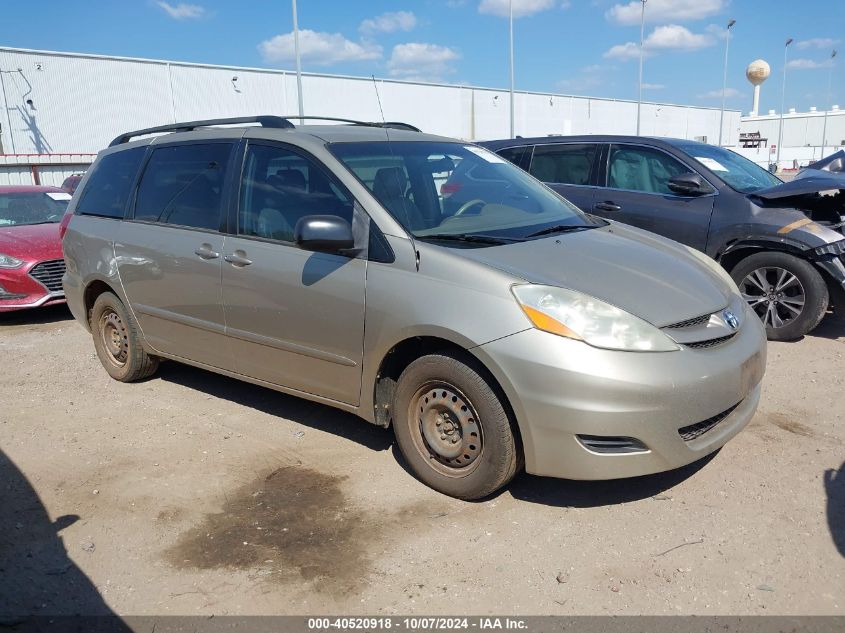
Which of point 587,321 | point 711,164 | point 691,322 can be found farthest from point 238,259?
point 711,164

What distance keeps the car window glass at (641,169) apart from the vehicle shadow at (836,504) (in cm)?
358

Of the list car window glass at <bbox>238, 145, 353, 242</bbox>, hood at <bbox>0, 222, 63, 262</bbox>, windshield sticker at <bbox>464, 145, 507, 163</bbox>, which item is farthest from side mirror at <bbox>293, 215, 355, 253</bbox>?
hood at <bbox>0, 222, 63, 262</bbox>

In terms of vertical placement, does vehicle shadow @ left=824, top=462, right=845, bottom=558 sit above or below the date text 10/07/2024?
above

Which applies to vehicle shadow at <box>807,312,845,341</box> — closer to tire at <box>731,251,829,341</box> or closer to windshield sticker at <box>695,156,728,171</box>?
tire at <box>731,251,829,341</box>

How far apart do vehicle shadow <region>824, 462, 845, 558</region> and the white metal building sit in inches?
1177

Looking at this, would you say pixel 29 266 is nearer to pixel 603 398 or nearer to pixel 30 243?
pixel 30 243

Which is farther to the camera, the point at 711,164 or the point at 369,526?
the point at 711,164

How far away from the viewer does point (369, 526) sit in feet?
10.8

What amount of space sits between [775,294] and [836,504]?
3123 mm

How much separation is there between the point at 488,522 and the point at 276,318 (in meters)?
1.65

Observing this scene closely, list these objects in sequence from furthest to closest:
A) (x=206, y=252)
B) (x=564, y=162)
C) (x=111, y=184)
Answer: (x=564, y=162)
(x=111, y=184)
(x=206, y=252)

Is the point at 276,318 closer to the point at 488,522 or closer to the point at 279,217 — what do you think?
the point at 279,217

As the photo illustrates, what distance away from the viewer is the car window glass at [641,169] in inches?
261

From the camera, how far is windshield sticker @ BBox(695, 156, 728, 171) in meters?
6.51
